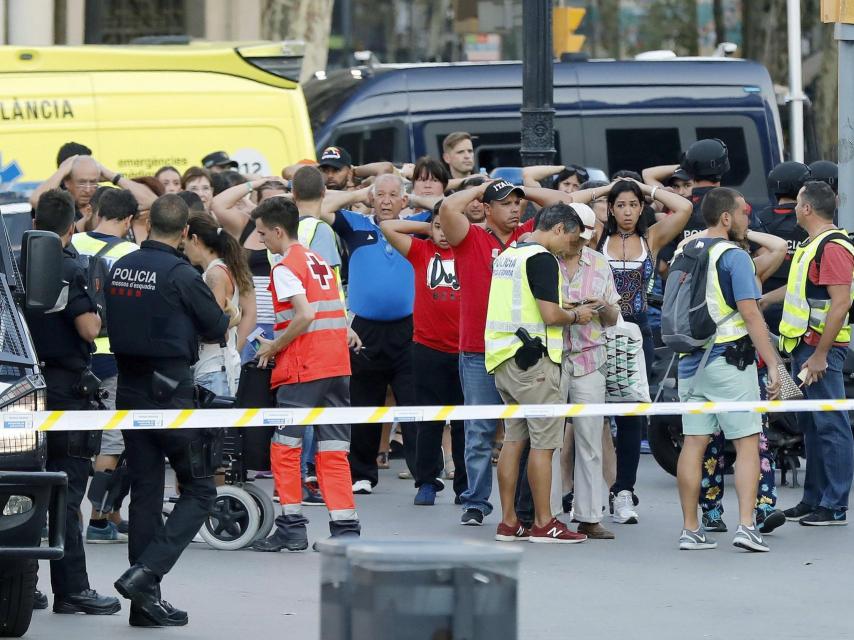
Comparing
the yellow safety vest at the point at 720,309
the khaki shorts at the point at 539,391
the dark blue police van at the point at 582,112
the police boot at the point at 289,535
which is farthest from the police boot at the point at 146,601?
the dark blue police van at the point at 582,112

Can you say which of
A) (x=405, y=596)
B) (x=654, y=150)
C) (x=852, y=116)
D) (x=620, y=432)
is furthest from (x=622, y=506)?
(x=654, y=150)

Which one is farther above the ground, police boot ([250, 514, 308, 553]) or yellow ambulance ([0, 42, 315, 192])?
yellow ambulance ([0, 42, 315, 192])

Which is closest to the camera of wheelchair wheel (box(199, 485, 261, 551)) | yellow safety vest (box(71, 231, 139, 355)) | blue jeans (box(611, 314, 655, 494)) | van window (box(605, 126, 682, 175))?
wheelchair wheel (box(199, 485, 261, 551))

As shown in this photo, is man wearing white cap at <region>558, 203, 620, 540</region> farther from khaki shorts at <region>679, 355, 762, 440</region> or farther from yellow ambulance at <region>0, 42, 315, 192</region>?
yellow ambulance at <region>0, 42, 315, 192</region>

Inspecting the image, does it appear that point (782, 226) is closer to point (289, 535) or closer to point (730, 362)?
point (730, 362)

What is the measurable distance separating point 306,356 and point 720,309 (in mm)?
2132

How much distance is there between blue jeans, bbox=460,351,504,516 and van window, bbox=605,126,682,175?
861 centimetres

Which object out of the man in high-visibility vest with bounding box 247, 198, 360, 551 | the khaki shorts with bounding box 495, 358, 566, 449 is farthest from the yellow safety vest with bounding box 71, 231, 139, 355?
the khaki shorts with bounding box 495, 358, 566, 449

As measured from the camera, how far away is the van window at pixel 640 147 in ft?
61.7

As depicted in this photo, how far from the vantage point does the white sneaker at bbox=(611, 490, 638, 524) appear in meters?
10.6

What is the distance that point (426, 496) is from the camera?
11.2 m

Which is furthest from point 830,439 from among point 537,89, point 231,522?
point 537,89

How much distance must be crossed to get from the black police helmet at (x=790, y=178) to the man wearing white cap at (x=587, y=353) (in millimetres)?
2310

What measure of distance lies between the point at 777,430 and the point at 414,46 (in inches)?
1787
